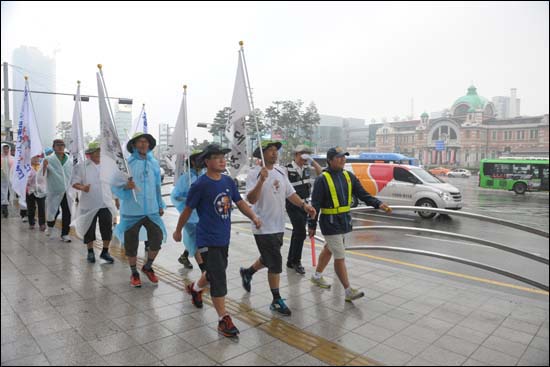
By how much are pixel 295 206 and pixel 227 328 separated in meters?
2.52

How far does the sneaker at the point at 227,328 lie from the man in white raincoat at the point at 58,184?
5.14 m

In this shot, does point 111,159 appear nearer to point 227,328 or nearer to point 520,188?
point 227,328

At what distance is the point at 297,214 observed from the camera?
584cm

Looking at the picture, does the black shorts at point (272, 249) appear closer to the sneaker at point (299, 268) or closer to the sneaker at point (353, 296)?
the sneaker at point (353, 296)

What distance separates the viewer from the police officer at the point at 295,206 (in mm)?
5867

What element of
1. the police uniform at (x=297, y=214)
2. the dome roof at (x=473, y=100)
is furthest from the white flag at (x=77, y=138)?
the dome roof at (x=473, y=100)

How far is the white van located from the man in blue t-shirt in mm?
10967

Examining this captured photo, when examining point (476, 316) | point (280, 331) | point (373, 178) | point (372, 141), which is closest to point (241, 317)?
point (280, 331)

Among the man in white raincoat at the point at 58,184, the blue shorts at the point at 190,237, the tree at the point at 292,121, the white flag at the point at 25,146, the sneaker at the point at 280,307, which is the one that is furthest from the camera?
the tree at the point at 292,121

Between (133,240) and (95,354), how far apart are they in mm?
2043

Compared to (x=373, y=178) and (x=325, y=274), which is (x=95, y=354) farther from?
(x=373, y=178)

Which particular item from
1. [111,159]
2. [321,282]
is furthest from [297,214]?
[111,159]

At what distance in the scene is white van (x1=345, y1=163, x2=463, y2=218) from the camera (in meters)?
13.5

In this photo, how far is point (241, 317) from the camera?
4.13m
